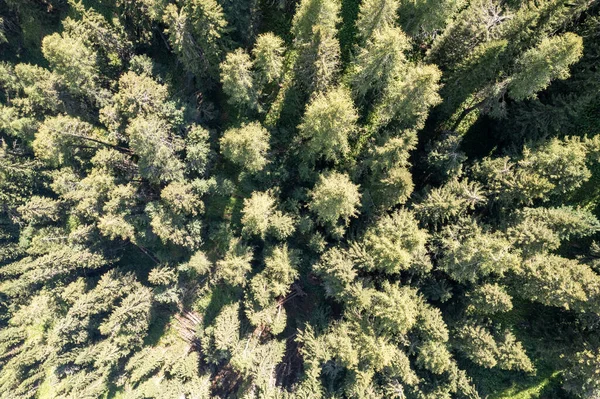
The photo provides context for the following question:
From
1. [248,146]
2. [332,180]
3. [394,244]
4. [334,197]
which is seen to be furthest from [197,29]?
Answer: [394,244]

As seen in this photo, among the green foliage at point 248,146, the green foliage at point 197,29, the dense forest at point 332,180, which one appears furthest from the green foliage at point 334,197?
the green foliage at point 197,29

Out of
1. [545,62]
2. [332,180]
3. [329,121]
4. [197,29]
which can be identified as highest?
[545,62]

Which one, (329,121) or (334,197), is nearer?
(329,121)

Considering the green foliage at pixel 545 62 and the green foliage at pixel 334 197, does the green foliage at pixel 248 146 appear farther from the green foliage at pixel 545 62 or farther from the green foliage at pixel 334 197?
the green foliage at pixel 545 62

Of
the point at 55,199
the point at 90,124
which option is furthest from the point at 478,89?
the point at 55,199

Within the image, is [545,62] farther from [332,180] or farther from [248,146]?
[248,146]

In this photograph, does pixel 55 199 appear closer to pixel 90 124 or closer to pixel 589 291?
pixel 90 124

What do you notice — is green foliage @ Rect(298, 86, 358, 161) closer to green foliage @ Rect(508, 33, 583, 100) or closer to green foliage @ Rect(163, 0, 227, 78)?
green foliage @ Rect(163, 0, 227, 78)

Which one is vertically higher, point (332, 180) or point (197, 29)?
point (197, 29)

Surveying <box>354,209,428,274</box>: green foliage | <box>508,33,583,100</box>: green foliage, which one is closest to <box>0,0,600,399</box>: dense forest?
<box>508,33,583,100</box>: green foliage
